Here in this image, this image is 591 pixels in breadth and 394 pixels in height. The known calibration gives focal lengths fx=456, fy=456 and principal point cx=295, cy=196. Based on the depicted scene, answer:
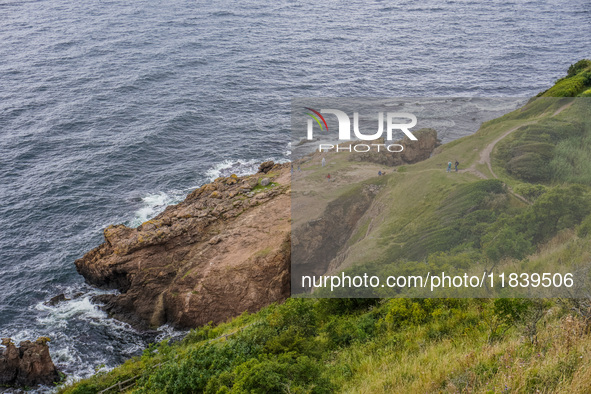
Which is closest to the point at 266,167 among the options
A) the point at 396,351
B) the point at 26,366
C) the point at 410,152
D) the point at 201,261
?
the point at 201,261

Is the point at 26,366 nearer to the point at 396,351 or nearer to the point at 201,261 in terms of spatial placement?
the point at 201,261

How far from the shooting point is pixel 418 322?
51.8ft

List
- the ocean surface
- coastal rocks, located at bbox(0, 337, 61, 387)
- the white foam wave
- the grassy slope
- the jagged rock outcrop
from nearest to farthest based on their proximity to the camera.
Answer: the grassy slope → the jagged rock outcrop → coastal rocks, located at bbox(0, 337, 61, 387) → the ocean surface → the white foam wave

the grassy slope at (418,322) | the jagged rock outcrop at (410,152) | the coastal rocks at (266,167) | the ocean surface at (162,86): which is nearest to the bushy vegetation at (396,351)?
the grassy slope at (418,322)

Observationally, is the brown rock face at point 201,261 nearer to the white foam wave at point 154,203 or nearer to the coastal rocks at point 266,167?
the white foam wave at point 154,203

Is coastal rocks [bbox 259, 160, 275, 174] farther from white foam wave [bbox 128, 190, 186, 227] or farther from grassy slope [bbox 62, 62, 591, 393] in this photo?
grassy slope [bbox 62, 62, 591, 393]

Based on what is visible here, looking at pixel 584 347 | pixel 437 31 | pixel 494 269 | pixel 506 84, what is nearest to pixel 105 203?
pixel 494 269

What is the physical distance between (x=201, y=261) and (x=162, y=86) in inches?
1766

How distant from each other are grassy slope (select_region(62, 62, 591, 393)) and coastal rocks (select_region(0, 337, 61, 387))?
11802 mm

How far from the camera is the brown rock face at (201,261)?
100ft

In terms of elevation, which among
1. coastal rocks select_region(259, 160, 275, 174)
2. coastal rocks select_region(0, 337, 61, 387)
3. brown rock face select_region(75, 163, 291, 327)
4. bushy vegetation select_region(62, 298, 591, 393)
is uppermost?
bushy vegetation select_region(62, 298, 591, 393)

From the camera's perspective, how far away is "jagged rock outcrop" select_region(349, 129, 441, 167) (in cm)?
1694

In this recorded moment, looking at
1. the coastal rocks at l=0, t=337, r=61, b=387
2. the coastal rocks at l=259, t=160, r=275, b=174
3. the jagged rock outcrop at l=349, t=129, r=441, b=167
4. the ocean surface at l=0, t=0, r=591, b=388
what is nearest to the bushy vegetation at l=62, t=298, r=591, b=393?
the jagged rock outcrop at l=349, t=129, r=441, b=167

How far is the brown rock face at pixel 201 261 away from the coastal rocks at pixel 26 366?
19.5 ft
